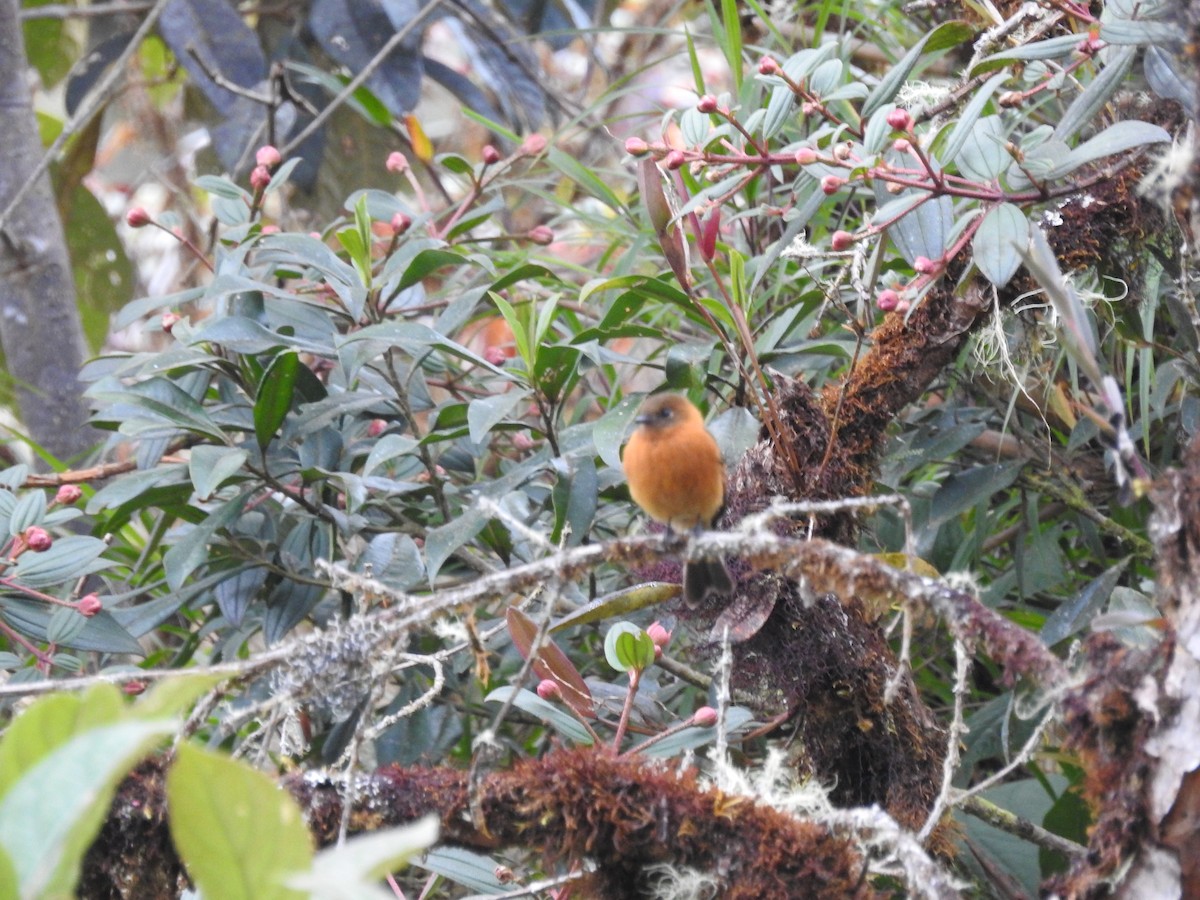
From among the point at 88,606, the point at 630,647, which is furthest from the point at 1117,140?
the point at 88,606

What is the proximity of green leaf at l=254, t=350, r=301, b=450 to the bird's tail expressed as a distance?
86 cm

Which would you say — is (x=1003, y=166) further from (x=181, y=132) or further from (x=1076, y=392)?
(x=181, y=132)

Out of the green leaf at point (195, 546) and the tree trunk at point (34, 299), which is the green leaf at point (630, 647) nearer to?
the green leaf at point (195, 546)

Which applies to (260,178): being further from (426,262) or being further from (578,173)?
(578,173)

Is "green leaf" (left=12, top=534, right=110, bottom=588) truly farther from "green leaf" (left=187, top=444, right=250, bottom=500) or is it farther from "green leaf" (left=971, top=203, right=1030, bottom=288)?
"green leaf" (left=971, top=203, right=1030, bottom=288)

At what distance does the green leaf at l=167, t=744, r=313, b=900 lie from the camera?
2.95ft

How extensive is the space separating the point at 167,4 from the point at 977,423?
2891 millimetres

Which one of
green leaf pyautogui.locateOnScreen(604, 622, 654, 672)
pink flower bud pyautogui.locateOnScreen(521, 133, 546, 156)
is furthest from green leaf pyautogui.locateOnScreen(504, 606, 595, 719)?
pink flower bud pyautogui.locateOnScreen(521, 133, 546, 156)

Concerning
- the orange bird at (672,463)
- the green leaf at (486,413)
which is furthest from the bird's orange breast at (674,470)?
the green leaf at (486,413)

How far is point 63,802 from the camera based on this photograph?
2.76 ft

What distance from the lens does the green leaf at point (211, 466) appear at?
201 cm

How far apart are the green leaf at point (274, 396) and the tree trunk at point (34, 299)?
1.55 metres

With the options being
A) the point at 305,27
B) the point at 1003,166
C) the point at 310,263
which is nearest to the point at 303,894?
the point at 1003,166

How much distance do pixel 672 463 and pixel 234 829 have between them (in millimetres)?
1417
